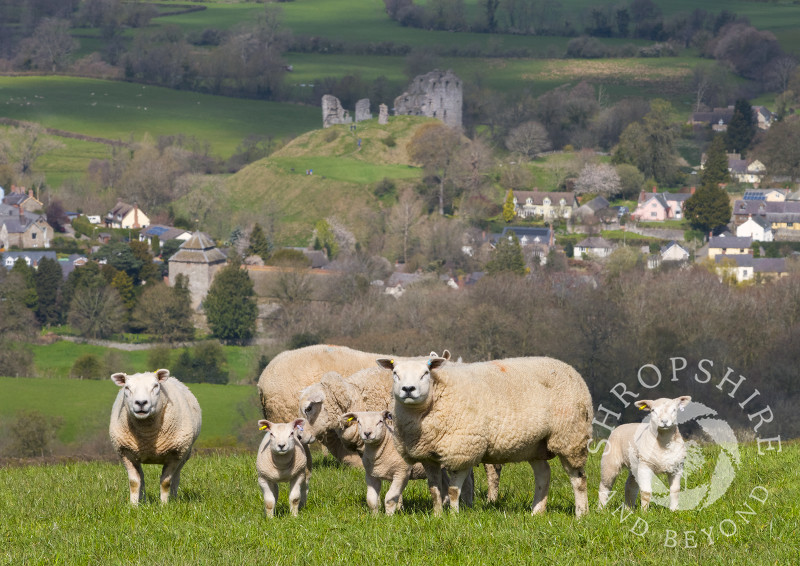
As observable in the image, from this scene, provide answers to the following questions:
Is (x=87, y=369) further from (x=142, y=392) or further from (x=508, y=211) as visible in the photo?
(x=142, y=392)

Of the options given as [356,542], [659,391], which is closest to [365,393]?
[356,542]

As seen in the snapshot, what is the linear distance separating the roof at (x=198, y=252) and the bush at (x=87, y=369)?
40.6 meters

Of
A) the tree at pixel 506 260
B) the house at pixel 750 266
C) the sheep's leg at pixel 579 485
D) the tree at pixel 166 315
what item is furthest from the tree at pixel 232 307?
the sheep's leg at pixel 579 485

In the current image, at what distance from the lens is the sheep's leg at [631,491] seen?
45.0 ft

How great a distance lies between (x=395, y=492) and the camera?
13.8 meters

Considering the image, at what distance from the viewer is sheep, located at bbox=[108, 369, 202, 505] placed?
14414 millimetres

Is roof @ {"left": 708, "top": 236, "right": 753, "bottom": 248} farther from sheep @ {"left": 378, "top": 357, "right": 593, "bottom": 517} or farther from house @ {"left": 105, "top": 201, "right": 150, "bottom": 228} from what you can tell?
sheep @ {"left": 378, "top": 357, "right": 593, "bottom": 517}

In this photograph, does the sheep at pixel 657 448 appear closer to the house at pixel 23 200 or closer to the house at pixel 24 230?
the house at pixel 24 230

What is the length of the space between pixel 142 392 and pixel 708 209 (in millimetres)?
139397

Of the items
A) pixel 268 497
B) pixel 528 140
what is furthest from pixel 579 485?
pixel 528 140

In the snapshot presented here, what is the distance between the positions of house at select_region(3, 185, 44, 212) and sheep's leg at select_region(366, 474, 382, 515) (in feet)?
500

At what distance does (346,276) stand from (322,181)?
144 feet

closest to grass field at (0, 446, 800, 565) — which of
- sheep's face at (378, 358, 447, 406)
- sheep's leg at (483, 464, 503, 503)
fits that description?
sheep's leg at (483, 464, 503, 503)

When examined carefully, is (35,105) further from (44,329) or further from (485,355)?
(485,355)
